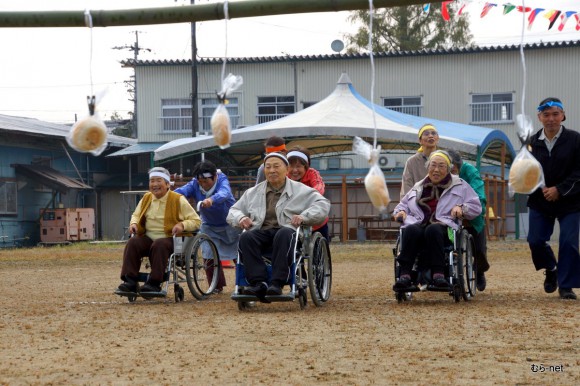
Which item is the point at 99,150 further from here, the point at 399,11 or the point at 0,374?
→ the point at 399,11

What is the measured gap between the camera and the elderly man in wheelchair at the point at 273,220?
8.43 meters

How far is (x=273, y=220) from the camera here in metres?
8.78

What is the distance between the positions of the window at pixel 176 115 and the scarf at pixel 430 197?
2868 centimetres

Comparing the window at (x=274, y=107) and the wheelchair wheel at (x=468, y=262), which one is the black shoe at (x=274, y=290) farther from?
the window at (x=274, y=107)

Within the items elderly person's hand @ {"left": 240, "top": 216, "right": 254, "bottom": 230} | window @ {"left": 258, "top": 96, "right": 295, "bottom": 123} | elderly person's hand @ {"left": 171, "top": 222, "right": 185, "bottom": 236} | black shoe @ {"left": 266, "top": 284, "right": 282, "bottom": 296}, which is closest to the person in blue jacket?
elderly person's hand @ {"left": 171, "top": 222, "right": 185, "bottom": 236}

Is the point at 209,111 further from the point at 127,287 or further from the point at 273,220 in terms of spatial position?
the point at 273,220

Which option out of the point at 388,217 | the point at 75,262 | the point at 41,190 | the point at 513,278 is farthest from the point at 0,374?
the point at 41,190

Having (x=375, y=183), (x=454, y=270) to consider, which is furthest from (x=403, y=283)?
(x=375, y=183)

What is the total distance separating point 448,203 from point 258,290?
1849mm

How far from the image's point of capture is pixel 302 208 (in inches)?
342

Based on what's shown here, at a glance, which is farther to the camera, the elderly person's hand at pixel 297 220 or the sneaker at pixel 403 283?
the sneaker at pixel 403 283

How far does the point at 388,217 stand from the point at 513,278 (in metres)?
16.6

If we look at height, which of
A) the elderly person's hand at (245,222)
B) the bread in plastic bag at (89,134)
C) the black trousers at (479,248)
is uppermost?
the bread in plastic bag at (89,134)

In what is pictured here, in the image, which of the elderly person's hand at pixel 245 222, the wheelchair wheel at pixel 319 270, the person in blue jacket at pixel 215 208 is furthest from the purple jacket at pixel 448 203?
the person in blue jacket at pixel 215 208
